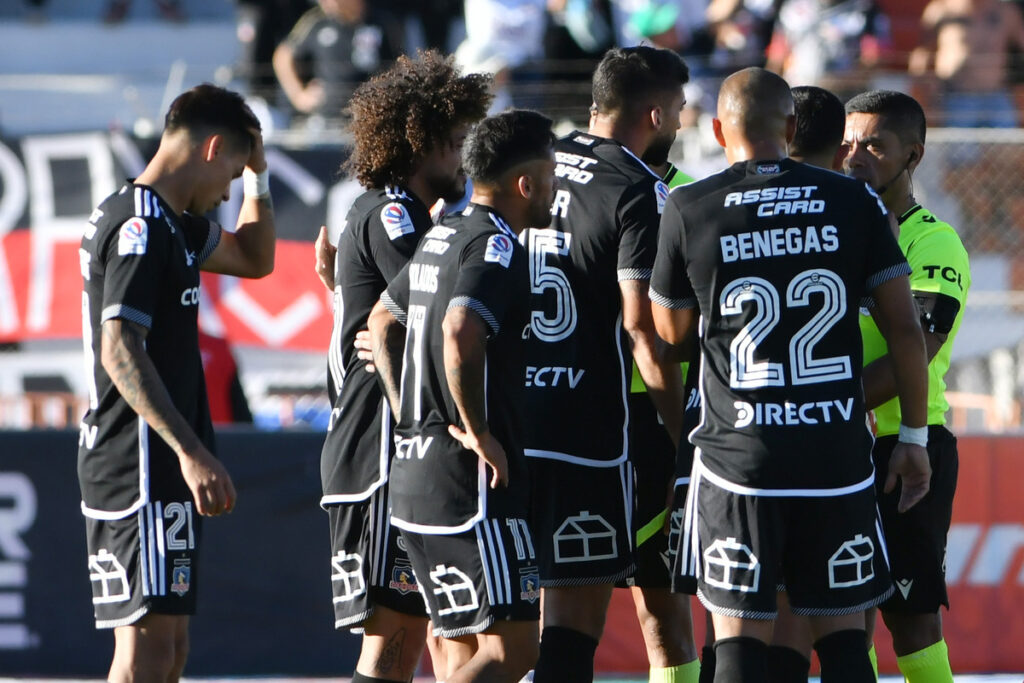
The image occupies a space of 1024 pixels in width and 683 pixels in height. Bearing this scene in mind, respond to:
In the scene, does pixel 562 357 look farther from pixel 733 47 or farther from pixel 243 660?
pixel 733 47

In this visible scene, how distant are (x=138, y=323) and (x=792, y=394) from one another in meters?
1.99

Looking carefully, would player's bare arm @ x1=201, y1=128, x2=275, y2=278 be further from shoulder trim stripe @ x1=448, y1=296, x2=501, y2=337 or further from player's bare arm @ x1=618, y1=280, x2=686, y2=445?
player's bare arm @ x1=618, y1=280, x2=686, y2=445

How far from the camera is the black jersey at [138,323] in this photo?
4.40m

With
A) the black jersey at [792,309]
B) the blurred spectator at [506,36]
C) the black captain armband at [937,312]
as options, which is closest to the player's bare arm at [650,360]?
the black jersey at [792,309]

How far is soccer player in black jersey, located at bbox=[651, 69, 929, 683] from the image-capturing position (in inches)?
159

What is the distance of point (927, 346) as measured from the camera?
461 cm

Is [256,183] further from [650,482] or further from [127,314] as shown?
[650,482]

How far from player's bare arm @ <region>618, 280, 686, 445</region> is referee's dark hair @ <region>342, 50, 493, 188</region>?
2.63 ft

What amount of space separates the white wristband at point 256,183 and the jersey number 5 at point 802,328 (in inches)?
75.9

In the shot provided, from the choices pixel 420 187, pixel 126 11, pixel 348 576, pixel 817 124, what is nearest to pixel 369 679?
pixel 348 576

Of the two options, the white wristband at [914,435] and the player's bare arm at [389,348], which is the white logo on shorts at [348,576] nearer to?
the player's bare arm at [389,348]

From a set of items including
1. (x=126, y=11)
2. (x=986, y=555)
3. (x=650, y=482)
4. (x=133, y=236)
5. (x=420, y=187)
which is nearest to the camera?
(x=133, y=236)

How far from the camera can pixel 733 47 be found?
11.8 meters

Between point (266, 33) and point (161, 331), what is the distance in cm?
831
